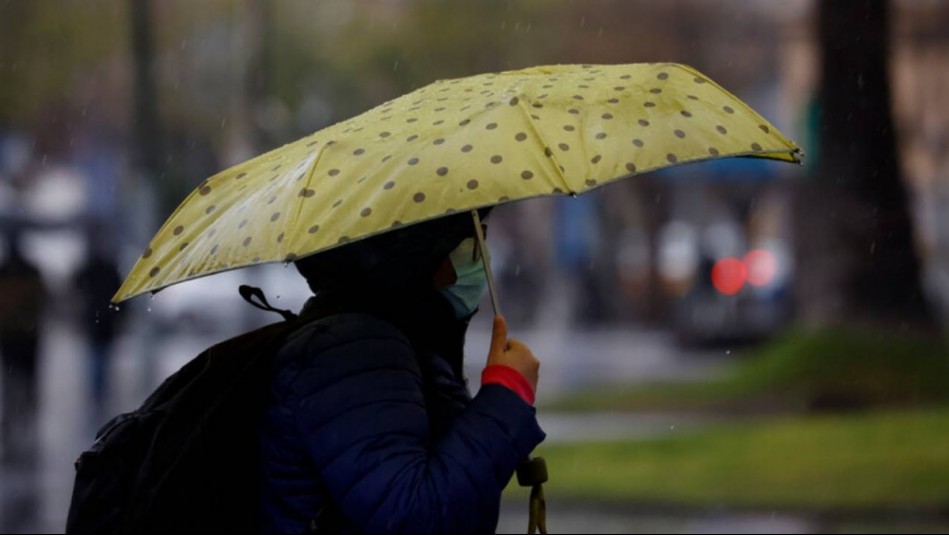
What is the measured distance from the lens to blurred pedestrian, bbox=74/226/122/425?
699 inches

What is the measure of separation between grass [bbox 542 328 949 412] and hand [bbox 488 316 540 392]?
11.4 metres

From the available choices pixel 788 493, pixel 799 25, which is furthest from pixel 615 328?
pixel 788 493

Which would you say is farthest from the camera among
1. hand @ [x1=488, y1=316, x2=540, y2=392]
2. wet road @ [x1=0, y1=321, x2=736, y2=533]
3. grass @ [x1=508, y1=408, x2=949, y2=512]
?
wet road @ [x1=0, y1=321, x2=736, y2=533]

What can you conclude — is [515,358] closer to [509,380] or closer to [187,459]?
[509,380]

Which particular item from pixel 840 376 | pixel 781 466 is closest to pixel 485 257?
pixel 781 466

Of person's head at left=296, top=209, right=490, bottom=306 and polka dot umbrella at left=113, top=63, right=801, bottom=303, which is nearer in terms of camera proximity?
polka dot umbrella at left=113, top=63, right=801, bottom=303

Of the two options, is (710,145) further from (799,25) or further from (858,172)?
(799,25)

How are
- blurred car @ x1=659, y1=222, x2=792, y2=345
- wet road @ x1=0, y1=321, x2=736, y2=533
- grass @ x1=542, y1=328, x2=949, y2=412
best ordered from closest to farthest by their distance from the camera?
wet road @ x1=0, y1=321, x2=736, y2=533 < grass @ x1=542, y1=328, x2=949, y2=412 < blurred car @ x1=659, y1=222, x2=792, y2=345

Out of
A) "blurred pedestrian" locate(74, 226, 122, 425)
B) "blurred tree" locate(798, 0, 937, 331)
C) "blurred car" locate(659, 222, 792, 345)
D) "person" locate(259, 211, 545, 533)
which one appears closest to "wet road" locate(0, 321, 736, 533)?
"blurred pedestrian" locate(74, 226, 122, 425)

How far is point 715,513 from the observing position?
33.7 feet

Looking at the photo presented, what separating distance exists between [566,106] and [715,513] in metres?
7.11

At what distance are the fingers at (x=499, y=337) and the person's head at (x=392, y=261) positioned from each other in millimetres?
150

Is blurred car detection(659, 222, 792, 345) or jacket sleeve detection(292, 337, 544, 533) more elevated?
blurred car detection(659, 222, 792, 345)

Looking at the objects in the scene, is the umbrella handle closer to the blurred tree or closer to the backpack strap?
the backpack strap
